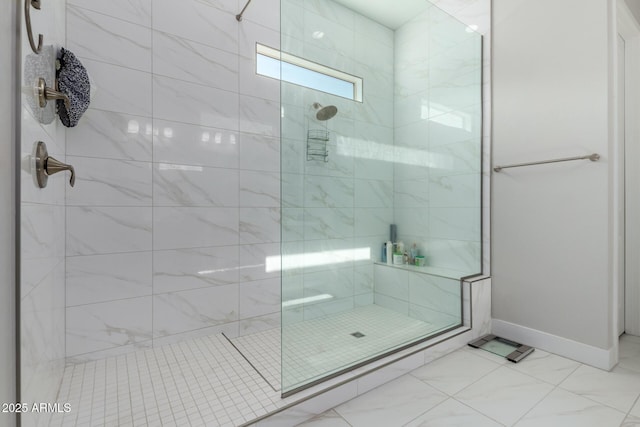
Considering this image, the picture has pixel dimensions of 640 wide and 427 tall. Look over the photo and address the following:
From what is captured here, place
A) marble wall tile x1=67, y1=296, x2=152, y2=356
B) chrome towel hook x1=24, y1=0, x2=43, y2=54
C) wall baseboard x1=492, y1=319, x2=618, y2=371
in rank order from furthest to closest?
wall baseboard x1=492, y1=319, x2=618, y2=371 → marble wall tile x1=67, y1=296, x2=152, y2=356 → chrome towel hook x1=24, y1=0, x2=43, y2=54

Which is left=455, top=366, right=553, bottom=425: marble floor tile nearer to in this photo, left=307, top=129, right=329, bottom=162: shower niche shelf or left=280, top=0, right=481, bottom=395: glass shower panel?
left=280, top=0, right=481, bottom=395: glass shower panel

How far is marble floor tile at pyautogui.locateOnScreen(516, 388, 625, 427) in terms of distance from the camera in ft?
4.20

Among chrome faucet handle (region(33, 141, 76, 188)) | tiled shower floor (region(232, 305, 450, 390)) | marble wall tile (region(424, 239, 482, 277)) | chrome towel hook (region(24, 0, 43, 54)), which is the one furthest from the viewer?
marble wall tile (region(424, 239, 482, 277))

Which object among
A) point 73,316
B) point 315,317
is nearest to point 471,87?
point 315,317

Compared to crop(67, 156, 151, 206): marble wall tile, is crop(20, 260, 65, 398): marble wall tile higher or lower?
lower

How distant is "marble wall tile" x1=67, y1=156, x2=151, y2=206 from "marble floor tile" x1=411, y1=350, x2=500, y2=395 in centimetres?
195

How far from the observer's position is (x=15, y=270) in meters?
0.72

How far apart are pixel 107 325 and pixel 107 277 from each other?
0.27m

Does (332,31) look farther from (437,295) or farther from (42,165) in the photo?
(437,295)

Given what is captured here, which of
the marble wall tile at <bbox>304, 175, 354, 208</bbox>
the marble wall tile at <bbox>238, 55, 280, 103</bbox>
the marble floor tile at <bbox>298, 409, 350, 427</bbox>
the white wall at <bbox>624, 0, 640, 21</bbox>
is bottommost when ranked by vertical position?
the marble floor tile at <bbox>298, 409, 350, 427</bbox>

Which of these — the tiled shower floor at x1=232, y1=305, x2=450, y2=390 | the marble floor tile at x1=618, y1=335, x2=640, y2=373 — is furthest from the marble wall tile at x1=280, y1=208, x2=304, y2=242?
the marble floor tile at x1=618, y1=335, x2=640, y2=373

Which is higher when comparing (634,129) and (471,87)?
(471,87)

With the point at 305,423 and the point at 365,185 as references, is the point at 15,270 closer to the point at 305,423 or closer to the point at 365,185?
the point at 305,423

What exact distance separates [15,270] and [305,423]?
3.89 ft
